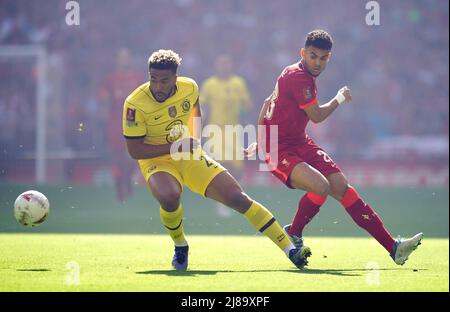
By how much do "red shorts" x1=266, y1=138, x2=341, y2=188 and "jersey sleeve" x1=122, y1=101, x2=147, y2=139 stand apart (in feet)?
4.47

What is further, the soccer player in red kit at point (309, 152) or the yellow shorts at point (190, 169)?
the soccer player in red kit at point (309, 152)

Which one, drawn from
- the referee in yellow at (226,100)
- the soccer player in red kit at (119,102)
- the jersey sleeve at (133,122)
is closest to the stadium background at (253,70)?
the soccer player in red kit at (119,102)

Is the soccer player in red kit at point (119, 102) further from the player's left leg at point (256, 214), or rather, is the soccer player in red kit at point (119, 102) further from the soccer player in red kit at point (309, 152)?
the player's left leg at point (256, 214)

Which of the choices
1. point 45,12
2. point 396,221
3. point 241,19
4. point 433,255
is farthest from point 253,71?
point 433,255

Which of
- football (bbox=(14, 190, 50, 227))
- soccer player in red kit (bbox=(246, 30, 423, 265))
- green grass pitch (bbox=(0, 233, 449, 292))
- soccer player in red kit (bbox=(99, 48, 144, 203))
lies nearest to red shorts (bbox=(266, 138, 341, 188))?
soccer player in red kit (bbox=(246, 30, 423, 265))

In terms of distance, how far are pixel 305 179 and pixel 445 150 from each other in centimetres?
1474

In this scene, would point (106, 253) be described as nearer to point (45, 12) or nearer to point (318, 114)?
point (318, 114)

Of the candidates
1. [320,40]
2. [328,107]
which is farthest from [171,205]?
[320,40]

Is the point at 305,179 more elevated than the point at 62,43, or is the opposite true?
the point at 62,43

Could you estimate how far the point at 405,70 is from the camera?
81.8 feet

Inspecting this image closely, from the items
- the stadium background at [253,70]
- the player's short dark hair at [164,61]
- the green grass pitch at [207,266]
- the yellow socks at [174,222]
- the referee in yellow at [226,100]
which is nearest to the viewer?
the green grass pitch at [207,266]

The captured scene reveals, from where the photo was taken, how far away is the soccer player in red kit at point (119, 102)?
16453 millimetres

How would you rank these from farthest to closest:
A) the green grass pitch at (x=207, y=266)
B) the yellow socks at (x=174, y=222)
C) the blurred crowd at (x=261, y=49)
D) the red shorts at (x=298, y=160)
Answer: the blurred crowd at (x=261, y=49)
the red shorts at (x=298, y=160)
the yellow socks at (x=174, y=222)
the green grass pitch at (x=207, y=266)

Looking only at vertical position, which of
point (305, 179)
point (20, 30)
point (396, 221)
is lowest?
point (396, 221)
